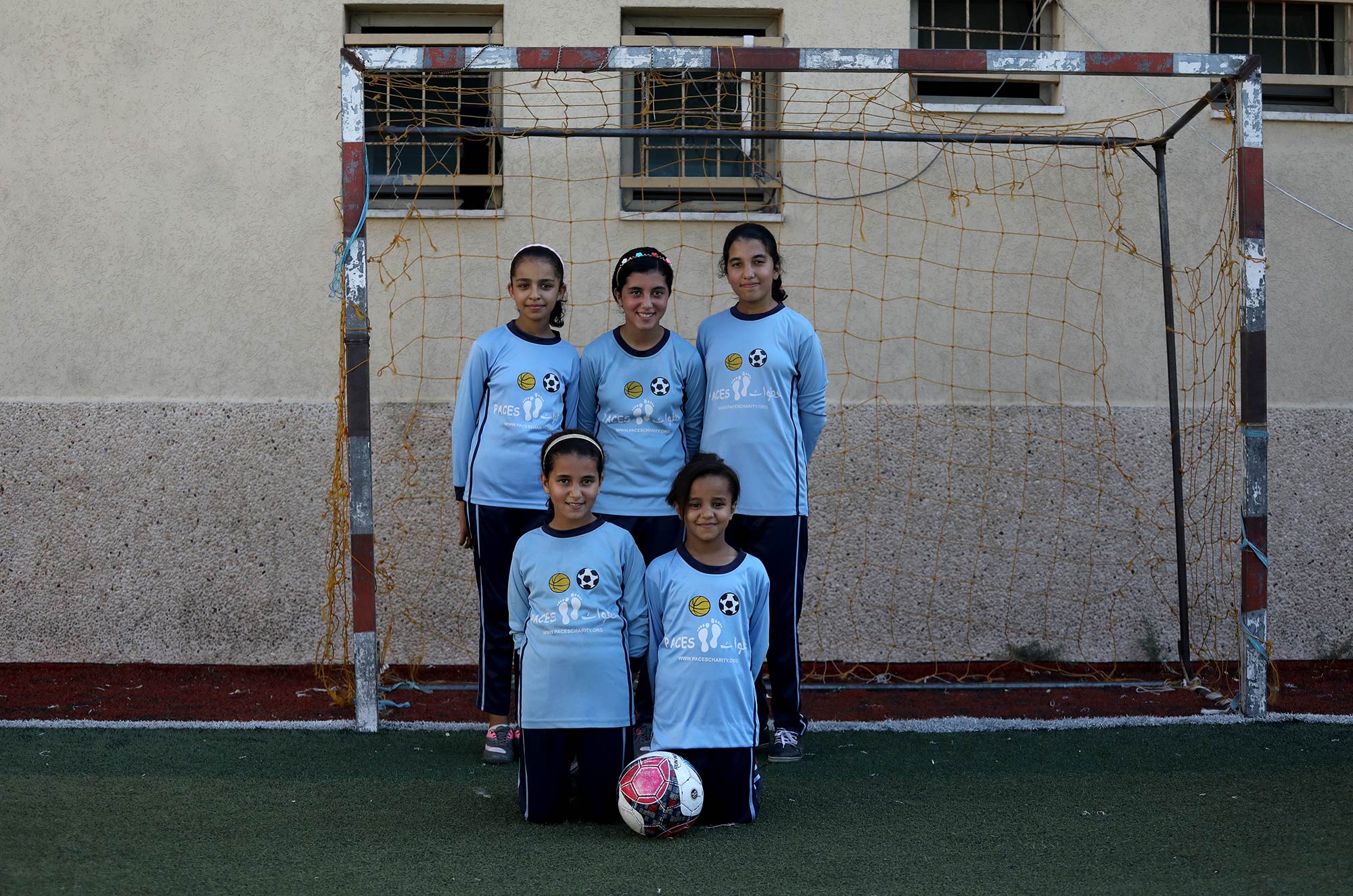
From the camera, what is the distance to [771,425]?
3387 millimetres

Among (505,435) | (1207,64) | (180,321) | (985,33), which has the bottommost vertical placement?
(505,435)

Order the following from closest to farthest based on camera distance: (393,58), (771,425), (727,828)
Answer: (727,828) < (771,425) < (393,58)

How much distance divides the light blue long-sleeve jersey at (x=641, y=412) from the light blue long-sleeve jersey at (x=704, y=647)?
41cm

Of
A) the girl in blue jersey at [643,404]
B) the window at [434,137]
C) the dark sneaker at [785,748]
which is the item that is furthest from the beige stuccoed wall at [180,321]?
the dark sneaker at [785,748]

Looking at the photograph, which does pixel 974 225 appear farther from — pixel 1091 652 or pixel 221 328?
pixel 221 328

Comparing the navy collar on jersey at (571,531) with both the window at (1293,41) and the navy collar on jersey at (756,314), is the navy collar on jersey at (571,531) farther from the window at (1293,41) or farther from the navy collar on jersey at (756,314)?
the window at (1293,41)

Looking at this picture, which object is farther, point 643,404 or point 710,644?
point 643,404

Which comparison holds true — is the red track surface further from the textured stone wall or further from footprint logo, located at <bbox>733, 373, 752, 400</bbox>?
footprint logo, located at <bbox>733, 373, 752, 400</bbox>

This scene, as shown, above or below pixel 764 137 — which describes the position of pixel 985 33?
above

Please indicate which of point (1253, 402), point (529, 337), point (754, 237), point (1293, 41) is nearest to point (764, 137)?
point (754, 237)

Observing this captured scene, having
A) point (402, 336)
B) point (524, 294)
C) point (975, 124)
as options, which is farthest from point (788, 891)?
point (975, 124)

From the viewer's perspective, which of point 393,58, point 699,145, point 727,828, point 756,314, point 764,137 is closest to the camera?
point 727,828

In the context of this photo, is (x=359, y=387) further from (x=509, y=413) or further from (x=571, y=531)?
(x=571, y=531)

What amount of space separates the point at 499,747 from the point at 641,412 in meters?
1.07
